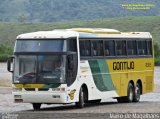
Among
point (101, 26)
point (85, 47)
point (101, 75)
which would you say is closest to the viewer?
point (85, 47)

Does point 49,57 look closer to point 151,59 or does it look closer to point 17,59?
point 17,59

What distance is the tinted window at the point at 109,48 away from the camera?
99.4 feet

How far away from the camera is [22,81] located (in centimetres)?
2702

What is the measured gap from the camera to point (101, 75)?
29797 mm

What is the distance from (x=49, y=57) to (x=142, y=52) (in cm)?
742

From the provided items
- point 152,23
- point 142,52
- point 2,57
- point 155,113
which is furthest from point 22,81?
point 152,23

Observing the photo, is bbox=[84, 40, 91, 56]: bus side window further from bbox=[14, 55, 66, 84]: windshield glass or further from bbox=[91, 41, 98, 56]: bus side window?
bbox=[14, 55, 66, 84]: windshield glass

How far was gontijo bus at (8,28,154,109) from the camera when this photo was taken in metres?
26.8

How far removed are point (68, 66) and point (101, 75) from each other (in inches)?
120

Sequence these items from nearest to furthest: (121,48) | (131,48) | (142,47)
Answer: (121,48), (131,48), (142,47)

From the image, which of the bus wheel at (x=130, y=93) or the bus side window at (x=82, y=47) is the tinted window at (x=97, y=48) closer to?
the bus side window at (x=82, y=47)

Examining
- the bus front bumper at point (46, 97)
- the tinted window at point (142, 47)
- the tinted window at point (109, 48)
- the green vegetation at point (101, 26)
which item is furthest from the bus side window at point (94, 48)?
the green vegetation at point (101, 26)

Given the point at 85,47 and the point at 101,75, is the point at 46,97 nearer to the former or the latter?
the point at 85,47

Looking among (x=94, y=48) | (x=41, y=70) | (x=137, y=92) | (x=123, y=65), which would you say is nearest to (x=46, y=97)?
(x=41, y=70)
